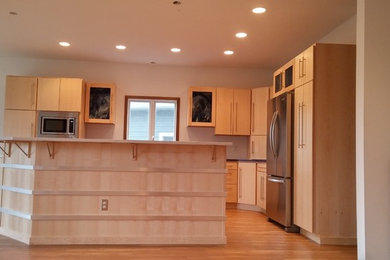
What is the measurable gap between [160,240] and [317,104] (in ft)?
7.38

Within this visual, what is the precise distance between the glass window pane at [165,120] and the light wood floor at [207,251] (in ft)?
10.6

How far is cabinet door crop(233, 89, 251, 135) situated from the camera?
6836 millimetres

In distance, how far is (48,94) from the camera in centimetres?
640

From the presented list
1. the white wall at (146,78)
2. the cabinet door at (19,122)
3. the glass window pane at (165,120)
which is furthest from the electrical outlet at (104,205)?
the glass window pane at (165,120)

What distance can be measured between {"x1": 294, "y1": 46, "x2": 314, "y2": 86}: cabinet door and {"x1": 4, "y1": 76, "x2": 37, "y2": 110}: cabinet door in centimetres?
441

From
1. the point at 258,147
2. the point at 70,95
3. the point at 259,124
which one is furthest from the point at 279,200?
the point at 70,95

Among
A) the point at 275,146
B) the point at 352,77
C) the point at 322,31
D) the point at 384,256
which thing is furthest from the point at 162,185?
the point at 322,31

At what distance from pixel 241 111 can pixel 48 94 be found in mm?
3438

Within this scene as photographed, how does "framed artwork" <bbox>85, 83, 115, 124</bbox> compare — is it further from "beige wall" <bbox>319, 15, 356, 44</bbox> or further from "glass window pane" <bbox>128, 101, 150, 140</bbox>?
"beige wall" <bbox>319, 15, 356, 44</bbox>

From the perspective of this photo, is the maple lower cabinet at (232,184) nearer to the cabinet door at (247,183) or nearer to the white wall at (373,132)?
the cabinet door at (247,183)

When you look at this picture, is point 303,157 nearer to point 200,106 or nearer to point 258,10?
point 258,10

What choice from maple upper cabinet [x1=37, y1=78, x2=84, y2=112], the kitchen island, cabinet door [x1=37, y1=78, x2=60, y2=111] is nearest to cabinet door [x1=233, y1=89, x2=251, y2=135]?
maple upper cabinet [x1=37, y1=78, x2=84, y2=112]

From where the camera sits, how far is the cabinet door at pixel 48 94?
6.39m

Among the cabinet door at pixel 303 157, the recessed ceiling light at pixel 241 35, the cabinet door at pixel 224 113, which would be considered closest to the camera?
the cabinet door at pixel 303 157
